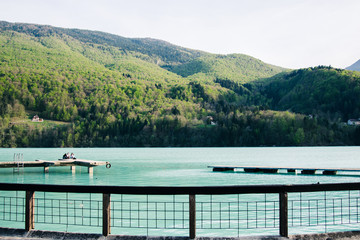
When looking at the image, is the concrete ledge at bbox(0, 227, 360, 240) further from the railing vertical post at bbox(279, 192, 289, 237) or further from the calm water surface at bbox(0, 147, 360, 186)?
the calm water surface at bbox(0, 147, 360, 186)

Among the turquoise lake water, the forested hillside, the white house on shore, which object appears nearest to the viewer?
the turquoise lake water

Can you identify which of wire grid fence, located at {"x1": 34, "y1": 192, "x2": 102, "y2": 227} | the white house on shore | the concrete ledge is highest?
the white house on shore

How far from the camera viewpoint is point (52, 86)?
7077 inches

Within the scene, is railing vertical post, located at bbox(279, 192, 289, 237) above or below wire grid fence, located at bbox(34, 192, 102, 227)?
above

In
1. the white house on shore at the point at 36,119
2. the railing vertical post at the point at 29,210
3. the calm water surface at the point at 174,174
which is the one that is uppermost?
the white house on shore at the point at 36,119

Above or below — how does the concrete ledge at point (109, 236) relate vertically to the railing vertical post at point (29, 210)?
below

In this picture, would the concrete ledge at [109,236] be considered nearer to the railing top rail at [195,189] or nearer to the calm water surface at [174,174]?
the railing top rail at [195,189]

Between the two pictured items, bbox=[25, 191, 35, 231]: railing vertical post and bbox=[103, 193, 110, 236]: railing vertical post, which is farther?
bbox=[25, 191, 35, 231]: railing vertical post

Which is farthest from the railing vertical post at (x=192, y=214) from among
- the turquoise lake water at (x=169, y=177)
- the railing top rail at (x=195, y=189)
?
the turquoise lake water at (x=169, y=177)

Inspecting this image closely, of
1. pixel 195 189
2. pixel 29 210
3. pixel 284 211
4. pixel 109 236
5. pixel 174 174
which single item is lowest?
pixel 174 174

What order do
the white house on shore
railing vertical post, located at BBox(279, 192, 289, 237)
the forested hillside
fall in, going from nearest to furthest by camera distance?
railing vertical post, located at BBox(279, 192, 289, 237) < the forested hillside < the white house on shore

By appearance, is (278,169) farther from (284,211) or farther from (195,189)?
(195,189)

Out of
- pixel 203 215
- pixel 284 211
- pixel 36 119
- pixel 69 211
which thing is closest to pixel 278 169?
pixel 203 215

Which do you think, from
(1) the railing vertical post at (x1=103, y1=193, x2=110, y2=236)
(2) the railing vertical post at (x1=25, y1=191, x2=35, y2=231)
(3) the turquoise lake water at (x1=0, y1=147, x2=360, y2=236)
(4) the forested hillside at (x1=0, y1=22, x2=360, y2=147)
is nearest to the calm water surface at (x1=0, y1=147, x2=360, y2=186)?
(3) the turquoise lake water at (x1=0, y1=147, x2=360, y2=236)
